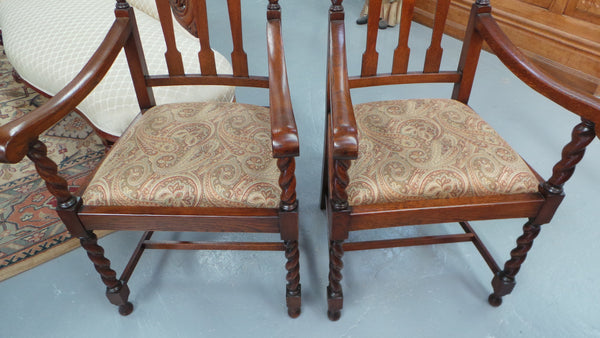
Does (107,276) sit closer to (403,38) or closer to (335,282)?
(335,282)

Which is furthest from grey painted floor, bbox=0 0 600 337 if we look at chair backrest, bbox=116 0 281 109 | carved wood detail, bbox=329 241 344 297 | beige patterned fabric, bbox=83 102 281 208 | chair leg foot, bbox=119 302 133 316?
chair backrest, bbox=116 0 281 109

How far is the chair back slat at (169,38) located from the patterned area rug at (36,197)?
0.81 meters

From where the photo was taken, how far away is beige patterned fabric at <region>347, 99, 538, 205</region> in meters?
0.97

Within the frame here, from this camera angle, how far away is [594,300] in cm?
128

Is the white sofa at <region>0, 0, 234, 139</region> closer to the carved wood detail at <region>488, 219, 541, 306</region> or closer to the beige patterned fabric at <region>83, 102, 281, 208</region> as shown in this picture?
the beige patterned fabric at <region>83, 102, 281, 208</region>

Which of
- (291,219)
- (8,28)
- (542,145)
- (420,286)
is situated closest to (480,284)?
(420,286)

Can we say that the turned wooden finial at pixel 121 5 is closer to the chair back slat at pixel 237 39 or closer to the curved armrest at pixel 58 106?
the curved armrest at pixel 58 106

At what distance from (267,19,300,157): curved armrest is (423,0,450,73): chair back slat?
0.50 metres

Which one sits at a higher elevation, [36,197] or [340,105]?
[340,105]

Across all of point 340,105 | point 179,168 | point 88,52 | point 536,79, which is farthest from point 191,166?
point 88,52

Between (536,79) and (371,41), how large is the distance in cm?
46

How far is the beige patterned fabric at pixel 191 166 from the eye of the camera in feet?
3.16

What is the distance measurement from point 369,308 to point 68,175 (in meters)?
1.47

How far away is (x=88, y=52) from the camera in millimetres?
1734
